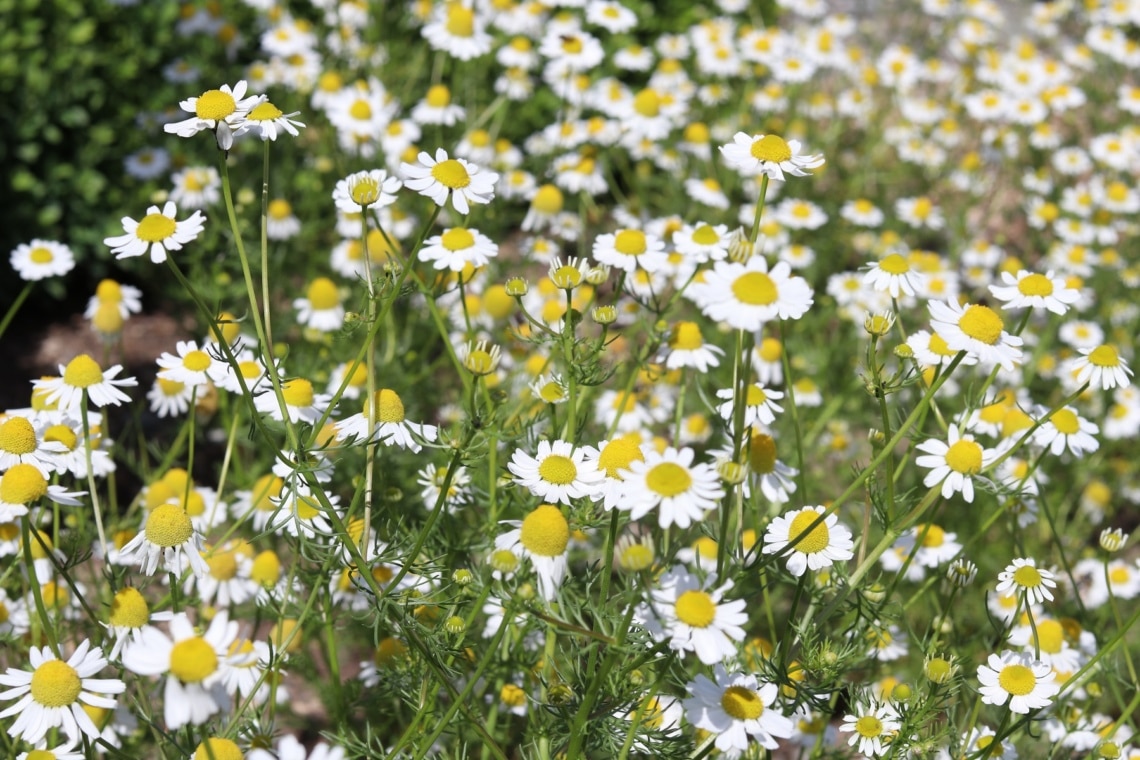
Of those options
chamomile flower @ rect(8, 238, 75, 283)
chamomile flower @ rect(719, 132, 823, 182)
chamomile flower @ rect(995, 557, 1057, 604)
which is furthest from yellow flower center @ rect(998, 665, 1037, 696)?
chamomile flower @ rect(8, 238, 75, 283)

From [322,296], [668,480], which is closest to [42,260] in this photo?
[322,296]

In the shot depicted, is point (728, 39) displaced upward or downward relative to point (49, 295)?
upward

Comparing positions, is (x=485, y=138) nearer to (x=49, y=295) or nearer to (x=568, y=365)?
(x=49, y=295)

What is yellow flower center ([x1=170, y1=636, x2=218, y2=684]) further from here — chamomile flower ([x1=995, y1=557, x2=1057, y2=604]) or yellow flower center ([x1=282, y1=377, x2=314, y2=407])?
chamomile flower ([x1=995, y1=557, x2=1057, y2=604])

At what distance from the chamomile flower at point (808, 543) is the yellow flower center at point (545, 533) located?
475 mm

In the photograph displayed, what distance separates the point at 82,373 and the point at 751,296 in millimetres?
1562

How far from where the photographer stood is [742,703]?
1.91 m

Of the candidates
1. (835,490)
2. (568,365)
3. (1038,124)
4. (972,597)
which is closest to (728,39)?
(1038,124)

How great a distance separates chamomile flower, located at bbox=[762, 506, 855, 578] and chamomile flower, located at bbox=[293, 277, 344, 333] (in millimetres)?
1966

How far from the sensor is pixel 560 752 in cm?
221

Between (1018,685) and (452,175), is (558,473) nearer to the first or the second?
(452,175)

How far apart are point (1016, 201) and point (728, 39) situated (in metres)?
2.21

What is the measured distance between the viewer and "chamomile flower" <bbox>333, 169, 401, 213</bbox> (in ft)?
6.89

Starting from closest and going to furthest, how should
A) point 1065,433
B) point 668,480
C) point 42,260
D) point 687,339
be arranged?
point 668,480 < point 1065,433 < point 687,339 < point 42,260
